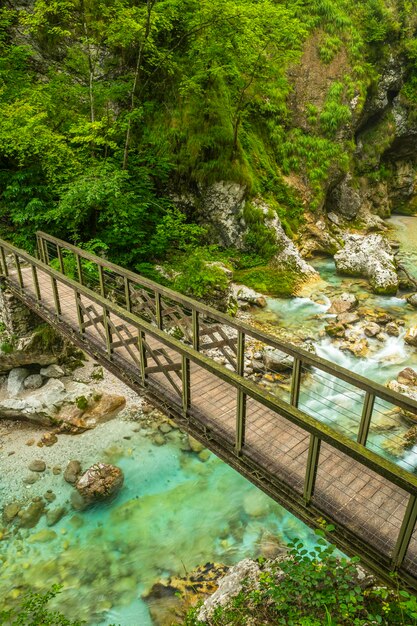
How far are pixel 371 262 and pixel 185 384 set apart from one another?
1186cm

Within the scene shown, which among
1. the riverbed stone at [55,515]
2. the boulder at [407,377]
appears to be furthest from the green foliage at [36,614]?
the boulder at [407,377]

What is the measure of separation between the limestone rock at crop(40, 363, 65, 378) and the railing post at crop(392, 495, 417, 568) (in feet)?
28.9

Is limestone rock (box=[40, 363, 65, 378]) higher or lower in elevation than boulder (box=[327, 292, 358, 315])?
lower

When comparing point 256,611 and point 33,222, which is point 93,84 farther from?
point 256,611

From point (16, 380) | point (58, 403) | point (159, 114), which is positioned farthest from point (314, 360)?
point (159, 114)

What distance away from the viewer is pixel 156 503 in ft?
26.1

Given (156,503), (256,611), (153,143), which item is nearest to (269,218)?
(153,143)

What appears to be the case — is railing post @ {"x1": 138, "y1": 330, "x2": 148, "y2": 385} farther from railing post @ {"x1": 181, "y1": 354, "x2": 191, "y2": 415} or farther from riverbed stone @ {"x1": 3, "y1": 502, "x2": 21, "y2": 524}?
riverbed stone @ {"x1": 3, "y1": 502, "x2": 21, "y2": 524}

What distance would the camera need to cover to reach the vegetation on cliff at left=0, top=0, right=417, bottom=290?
10.5 m

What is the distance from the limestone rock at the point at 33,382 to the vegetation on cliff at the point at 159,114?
12.2 feet

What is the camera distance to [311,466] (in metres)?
4.13

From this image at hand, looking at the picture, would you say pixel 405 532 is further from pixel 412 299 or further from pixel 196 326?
Result: pixel 412 299

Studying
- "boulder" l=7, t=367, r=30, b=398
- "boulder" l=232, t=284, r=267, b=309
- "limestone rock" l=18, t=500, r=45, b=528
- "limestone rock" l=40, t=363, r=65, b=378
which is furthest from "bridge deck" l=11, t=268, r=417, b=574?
"boulder" l=232, t=284, r=267, b=309

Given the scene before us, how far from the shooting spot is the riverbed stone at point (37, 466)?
8404 mm
